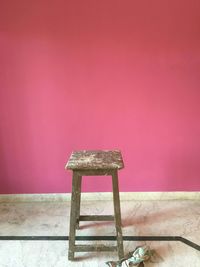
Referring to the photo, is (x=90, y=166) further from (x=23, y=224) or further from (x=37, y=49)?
(x=37, y=49)

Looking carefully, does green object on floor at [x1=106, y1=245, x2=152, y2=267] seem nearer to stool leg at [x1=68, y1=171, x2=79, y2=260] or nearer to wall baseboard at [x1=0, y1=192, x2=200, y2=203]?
stool leg at [x1=68, y1=171, x2=79, y2=260]

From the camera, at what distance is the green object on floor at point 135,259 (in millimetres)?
1609

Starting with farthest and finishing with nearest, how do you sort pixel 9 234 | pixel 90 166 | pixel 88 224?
pixel 88 224 → pixel 9 234 → pixel 90 166

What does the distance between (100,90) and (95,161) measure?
83 cm

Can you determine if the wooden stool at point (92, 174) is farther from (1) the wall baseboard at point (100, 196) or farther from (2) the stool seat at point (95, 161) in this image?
(1) the wall baseboard at point (100, 196)

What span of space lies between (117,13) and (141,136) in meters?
1.07

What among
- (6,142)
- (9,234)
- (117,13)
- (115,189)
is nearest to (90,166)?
(115,189)

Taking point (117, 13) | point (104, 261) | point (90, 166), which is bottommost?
point (104, 261)

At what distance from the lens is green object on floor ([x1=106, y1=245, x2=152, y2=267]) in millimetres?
1609

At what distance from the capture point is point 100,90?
7.45 ft

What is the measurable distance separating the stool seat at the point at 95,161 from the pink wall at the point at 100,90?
569mm

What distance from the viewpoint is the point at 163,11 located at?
2143mm

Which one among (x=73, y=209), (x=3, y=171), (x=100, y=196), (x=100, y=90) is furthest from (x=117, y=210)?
(x=3, y=171)

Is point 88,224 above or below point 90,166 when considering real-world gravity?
below
